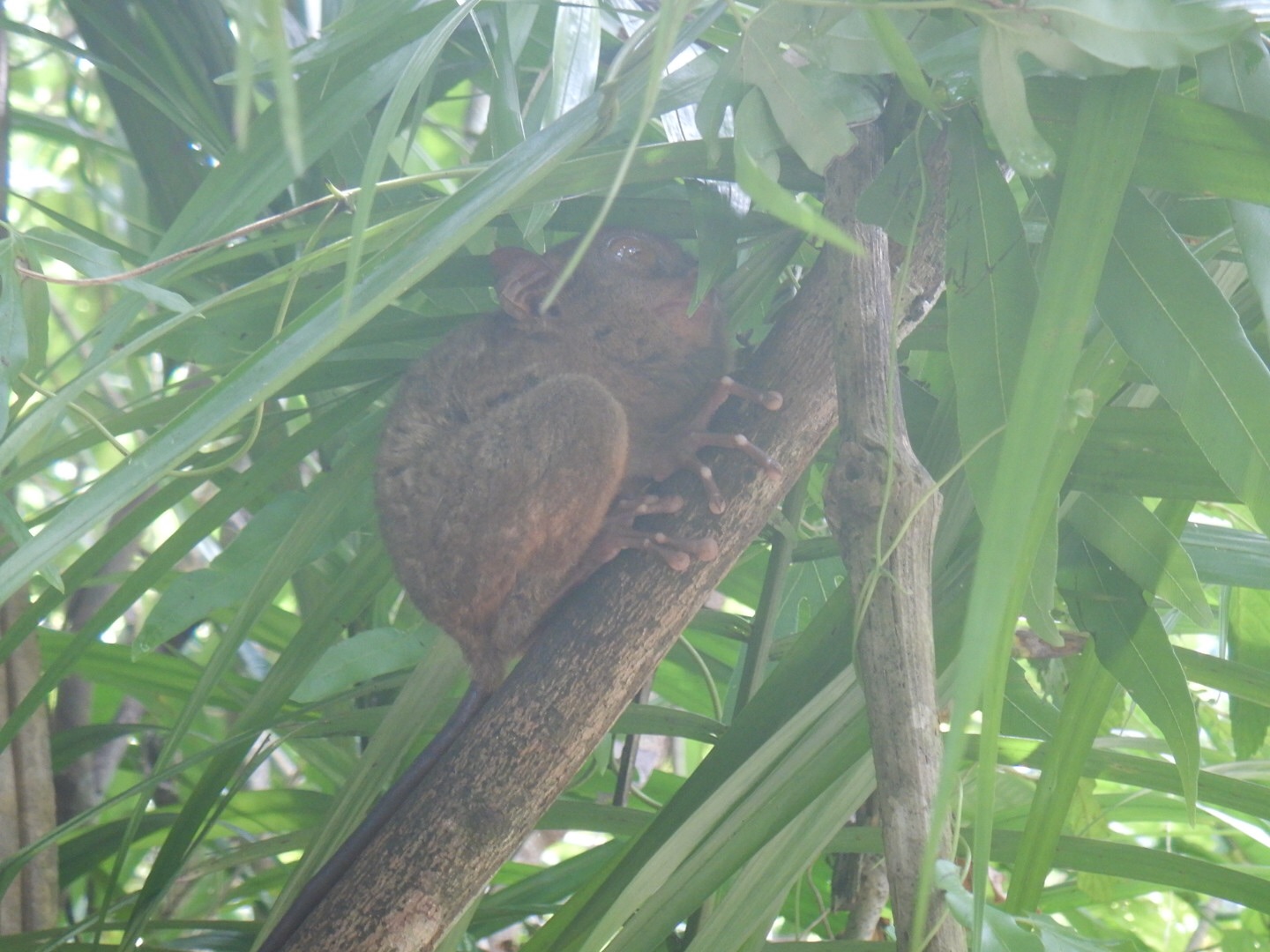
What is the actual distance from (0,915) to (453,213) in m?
1.89

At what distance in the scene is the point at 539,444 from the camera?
2104 millimetres

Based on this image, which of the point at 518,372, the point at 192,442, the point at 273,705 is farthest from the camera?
the point at 518,372

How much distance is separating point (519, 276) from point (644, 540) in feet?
2.43

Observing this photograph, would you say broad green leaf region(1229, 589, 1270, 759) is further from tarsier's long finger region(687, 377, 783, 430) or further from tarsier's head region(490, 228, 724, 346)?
tarsier's head region(490, 228, 724, 346)

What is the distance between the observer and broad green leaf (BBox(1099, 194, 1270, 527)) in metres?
1.09

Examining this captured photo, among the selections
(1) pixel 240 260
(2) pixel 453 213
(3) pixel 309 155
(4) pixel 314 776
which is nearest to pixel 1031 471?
(2) pixel 453 213

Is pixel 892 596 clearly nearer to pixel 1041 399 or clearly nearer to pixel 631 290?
pixel 1041 399

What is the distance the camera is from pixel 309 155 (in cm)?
169

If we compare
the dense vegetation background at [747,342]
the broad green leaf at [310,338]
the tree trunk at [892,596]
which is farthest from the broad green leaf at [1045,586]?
the broad green leaf at [310,338]

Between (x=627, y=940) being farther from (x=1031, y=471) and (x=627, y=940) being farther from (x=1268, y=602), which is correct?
(x=1268, y=602)

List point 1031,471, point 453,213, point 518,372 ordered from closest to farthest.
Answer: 1. point 1031,471
2. point 453,213
3. point 518,372

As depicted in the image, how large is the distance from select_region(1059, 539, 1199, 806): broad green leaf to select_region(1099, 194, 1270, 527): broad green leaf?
51cm

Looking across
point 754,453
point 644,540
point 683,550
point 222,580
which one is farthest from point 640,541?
point 222,580

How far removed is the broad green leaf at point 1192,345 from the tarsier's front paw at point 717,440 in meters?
0.58
